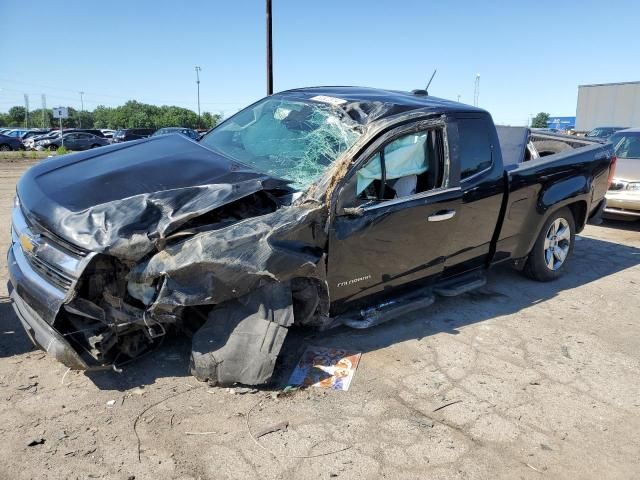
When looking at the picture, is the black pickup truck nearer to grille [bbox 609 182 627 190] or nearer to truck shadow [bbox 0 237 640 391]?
truck shadow [bbox 0 237 640 391]

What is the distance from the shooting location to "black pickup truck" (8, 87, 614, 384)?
2832 millimetres

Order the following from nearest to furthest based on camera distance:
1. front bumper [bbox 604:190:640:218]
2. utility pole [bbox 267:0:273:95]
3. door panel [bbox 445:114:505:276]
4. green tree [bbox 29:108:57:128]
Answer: door panel [bbox 445:114:505:276] < front bumper [bbox 604:190:640:218] < utility pole [bbox 267:0:273:95] < green tree [bbox 29:108:57:128]

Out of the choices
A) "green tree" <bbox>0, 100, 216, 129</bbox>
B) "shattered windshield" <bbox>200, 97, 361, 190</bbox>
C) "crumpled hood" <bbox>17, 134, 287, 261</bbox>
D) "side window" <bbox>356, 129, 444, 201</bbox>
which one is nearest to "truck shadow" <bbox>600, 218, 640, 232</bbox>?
"side window" <bbox>356, 129, 444, 201</bbox>

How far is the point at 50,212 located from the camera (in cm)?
295

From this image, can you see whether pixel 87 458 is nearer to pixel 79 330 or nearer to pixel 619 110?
pixel 79 330

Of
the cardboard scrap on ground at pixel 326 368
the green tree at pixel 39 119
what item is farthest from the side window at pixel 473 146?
the green tree at pixel 39 119

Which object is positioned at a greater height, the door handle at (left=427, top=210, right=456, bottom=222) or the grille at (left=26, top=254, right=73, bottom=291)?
the door handle at (left=427, top=210, right=456, bottom=222)

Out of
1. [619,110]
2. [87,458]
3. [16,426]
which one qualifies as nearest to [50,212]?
[16,426]

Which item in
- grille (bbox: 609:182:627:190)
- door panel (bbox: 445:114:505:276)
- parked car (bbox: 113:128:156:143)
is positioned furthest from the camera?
parked car (bbox: 113:128:156:143)

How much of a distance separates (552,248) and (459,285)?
1671 millimetres

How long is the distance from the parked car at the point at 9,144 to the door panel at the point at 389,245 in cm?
3252

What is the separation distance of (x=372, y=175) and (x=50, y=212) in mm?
2111

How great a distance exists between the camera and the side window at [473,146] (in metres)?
4.16

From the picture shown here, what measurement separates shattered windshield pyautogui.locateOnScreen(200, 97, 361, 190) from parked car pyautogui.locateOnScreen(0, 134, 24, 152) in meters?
30.8
